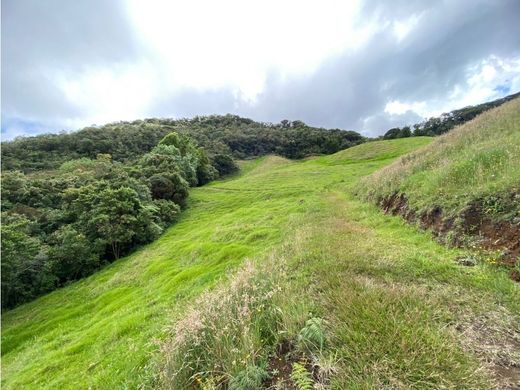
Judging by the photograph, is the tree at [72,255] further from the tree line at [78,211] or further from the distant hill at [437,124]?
the distant hill at [437,124]

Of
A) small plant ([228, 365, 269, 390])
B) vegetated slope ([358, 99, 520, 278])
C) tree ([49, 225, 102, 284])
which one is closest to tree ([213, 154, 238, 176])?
tree ([49, 225, 102, 284])

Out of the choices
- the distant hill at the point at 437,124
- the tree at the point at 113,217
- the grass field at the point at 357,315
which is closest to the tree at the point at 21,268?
the tree at the point at 113,217

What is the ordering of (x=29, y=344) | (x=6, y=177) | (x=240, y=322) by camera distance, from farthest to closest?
(x=6, y=177), (x=29, y=344), (x=240, y=322)

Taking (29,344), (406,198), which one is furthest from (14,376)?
(406,198)

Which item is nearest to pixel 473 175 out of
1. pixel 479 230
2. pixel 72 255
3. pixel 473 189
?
pixel 473 189

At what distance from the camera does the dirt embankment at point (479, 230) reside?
7387 millimetres

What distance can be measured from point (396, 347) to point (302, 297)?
7.86 ft

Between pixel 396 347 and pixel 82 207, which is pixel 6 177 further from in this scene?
pixel 396 347

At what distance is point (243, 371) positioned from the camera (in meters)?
4.90

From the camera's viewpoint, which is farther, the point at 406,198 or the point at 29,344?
the point at 29,344

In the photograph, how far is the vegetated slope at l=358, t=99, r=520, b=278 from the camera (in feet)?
27.9

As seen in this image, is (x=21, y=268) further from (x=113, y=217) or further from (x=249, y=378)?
(x=249, y=378)

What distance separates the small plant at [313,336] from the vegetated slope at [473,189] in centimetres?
533

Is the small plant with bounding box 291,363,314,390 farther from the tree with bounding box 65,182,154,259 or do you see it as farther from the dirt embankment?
the tree with bounding box 65,182,154,259
